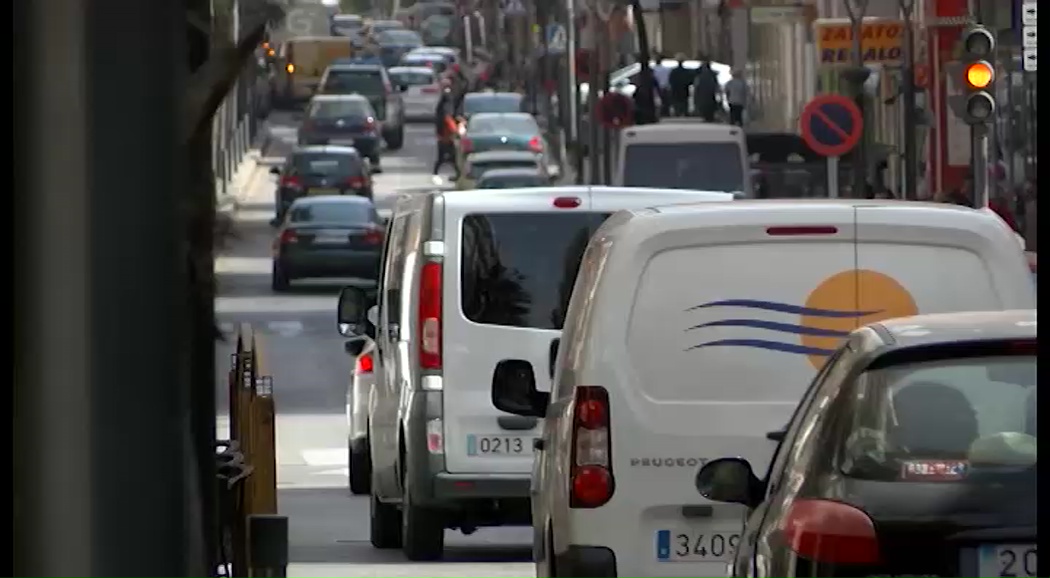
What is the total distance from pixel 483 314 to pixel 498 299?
3.7 inches

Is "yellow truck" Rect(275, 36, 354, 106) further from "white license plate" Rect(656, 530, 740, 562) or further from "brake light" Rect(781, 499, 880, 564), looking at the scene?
"brake light" Rect(781, 499, 880, 564)

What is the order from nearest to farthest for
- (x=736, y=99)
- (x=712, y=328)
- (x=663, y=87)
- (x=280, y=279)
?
(x=712, y=328), (x=280, y=279), (x=736, y=99), (x=663, y=87)

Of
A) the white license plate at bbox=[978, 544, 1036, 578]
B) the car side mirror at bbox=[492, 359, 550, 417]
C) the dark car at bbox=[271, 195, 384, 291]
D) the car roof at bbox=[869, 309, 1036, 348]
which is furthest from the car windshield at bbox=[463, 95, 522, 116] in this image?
the white license plate at bbox=[978, 544, 1036, 578]

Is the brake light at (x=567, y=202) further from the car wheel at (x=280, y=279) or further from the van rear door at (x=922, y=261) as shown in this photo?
the car wheel at (x=280, y=279)

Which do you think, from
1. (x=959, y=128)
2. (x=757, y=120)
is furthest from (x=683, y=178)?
(x=757, y=120)

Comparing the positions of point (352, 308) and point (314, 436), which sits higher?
point (352, 308)

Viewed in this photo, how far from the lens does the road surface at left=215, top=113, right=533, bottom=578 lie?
13.4 m

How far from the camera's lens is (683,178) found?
35875 mm

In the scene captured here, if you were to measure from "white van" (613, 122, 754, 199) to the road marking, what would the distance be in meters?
14.3

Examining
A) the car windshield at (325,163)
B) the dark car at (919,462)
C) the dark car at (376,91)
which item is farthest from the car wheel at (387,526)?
the dark car at (376,91)

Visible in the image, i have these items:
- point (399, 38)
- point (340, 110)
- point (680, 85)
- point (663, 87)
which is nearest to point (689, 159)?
point (680, 85)

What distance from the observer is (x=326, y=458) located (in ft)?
69.6

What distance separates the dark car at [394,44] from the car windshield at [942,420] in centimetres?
9788

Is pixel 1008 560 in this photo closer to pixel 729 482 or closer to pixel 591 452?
pixel 729 482
